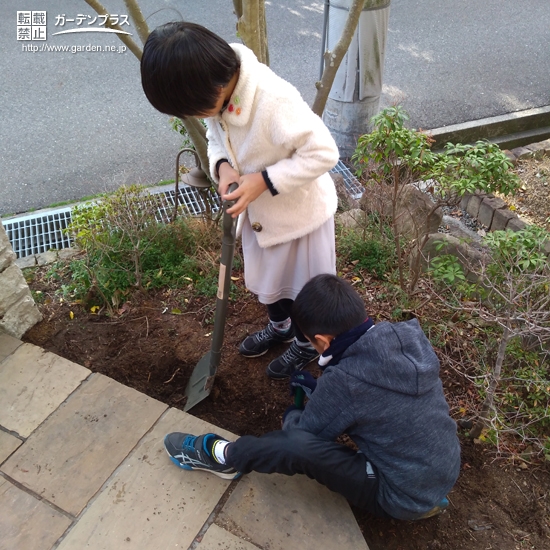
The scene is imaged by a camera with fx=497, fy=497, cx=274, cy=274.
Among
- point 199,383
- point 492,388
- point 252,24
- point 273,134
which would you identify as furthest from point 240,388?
point 252,24

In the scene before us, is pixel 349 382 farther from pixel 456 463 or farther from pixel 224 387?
pixel 224 387

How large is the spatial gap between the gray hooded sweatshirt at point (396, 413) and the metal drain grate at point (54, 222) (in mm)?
2245

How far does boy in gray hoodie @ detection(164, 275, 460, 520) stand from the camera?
1.65 m

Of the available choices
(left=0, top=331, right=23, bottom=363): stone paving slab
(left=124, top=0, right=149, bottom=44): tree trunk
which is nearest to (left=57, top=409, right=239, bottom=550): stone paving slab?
(left=0, top=331, right=23, bottom=363): stone paving slab

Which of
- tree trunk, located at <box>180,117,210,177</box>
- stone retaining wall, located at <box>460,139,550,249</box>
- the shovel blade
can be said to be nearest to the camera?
the shovel blade

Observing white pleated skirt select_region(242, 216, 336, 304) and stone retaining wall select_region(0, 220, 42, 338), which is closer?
white pleated skirt select_region(242, 216, 336, 304)

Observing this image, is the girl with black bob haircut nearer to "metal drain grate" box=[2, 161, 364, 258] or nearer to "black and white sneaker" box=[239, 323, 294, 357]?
"black and white sneaker" box=[239, 323, 294, 357]

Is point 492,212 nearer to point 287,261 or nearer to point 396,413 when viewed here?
point 287,261

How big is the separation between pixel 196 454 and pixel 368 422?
754mm

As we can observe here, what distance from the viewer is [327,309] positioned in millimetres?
1780

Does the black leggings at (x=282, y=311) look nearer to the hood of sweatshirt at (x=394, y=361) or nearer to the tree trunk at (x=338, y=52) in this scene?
the hood of sweatshirt at (x=394, y=361)

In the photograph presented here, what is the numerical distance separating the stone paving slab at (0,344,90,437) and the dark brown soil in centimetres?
15

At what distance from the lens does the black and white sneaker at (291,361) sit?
250 centimetres

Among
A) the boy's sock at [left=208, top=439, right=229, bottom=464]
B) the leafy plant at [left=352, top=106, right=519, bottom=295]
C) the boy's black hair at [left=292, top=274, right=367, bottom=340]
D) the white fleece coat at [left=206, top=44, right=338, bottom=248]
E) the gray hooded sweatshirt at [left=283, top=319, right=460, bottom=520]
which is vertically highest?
the white fleece coat at [left=206, top=44, right=338, bottom=248]
